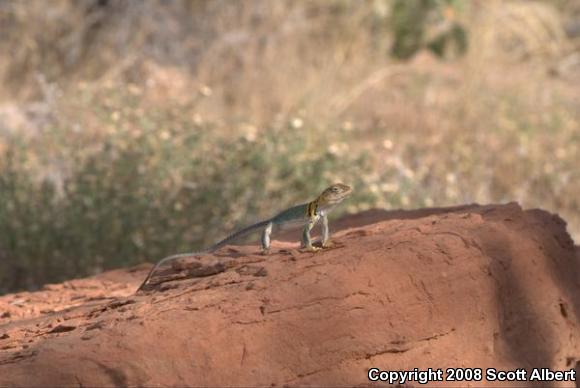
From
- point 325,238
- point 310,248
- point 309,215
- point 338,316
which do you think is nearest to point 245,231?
point 309,215

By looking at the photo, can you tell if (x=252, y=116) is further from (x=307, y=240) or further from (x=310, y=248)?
(x=310, y=248)

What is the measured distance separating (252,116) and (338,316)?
6.93 metres

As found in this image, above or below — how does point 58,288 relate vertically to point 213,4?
below

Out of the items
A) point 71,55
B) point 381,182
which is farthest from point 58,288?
point 71,55

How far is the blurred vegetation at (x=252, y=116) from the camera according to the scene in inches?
259

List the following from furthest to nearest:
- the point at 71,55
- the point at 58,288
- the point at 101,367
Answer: the point at 71,55 → the point at 58,288 → the point at 101,367

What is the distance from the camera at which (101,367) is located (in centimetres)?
296

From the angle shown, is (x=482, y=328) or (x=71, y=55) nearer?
(x=482, y=328)

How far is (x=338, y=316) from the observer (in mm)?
3295

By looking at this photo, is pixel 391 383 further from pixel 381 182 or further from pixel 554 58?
pixel 554 58

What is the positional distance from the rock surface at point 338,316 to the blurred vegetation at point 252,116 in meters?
2.49

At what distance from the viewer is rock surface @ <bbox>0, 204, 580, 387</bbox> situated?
9.99ft

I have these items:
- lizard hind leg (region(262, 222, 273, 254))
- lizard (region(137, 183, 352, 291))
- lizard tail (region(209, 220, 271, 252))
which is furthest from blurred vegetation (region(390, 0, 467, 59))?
lizard hind leg (region(262, 222, 273, 254))

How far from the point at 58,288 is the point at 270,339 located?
1.77 m
